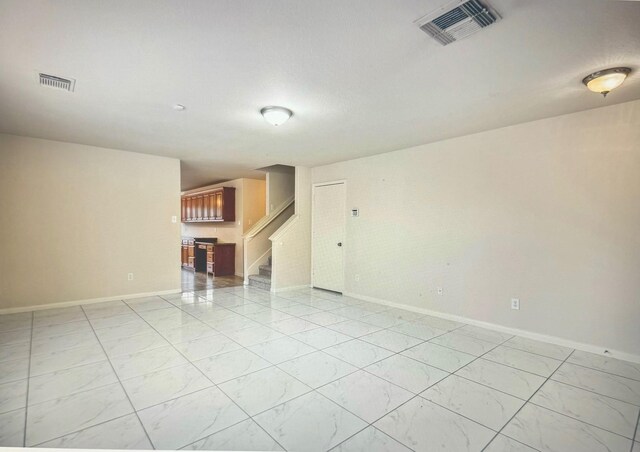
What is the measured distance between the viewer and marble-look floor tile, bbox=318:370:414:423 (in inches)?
85.7

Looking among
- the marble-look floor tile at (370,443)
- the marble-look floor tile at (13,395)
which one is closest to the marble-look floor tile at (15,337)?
the marble-look floor tile at (13,395)

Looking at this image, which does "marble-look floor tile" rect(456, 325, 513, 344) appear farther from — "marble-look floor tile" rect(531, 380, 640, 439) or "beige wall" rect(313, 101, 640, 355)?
"marble-look floor tile" rect(531, 380, 640, 439)

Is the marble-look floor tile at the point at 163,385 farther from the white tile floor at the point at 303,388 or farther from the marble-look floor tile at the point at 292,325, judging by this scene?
the marble-look floor tile at the point at 292,325

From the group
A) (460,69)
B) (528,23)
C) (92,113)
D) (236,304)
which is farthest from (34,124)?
(528,23)

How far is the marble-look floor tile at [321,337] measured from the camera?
134 inches

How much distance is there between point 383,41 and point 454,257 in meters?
3.15

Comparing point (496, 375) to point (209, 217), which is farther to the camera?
point (209, 217)

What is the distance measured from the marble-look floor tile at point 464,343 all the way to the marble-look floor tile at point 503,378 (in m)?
0.29

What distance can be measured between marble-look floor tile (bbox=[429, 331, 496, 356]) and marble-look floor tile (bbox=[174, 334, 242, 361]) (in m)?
2.29

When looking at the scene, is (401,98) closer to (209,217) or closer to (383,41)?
(383,41)

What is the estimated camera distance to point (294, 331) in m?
3.81

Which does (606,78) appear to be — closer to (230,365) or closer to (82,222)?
(230,365)

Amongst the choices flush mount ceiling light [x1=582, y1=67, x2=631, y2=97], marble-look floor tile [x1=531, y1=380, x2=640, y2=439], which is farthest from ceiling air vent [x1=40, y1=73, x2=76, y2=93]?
marble-look floor tile [x1=531, y1=380, x2=640, y2=439]

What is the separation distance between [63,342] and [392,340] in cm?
366
